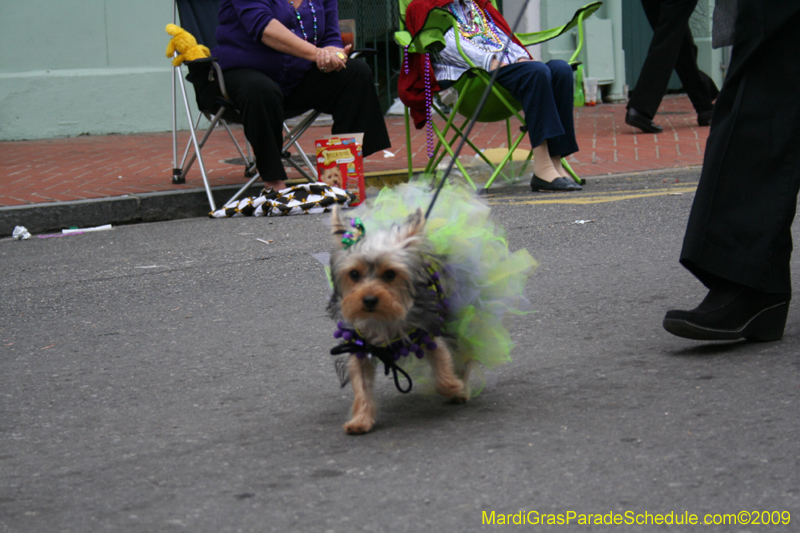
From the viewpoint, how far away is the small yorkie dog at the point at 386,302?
2.11 metres

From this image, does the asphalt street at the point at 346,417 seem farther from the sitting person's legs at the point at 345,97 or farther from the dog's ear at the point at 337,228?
the sitting person's legs at the point at 345,97

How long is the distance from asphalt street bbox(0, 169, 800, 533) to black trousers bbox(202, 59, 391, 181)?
1.87 meters

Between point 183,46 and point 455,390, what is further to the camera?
point 183,46

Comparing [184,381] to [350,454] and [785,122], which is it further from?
[785,122]

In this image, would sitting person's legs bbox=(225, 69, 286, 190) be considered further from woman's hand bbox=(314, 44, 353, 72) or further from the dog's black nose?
the dog's black nose

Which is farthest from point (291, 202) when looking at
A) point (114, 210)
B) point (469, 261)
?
point (469, 261)

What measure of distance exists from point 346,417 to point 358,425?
173 millimetres

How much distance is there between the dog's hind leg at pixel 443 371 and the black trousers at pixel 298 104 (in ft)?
12.3

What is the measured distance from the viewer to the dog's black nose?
6.86 feet

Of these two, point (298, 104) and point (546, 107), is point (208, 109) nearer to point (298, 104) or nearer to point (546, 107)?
point (298, 104)

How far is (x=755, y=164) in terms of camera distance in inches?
105

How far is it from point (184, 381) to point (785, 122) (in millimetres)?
1970

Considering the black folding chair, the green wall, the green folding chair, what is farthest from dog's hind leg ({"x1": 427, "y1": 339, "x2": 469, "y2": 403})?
the green wall

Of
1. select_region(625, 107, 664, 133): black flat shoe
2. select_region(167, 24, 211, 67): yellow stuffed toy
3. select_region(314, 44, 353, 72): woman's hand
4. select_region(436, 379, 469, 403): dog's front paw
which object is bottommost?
select_region(436, 379, 469, 403): dog's front paw
